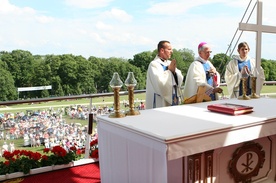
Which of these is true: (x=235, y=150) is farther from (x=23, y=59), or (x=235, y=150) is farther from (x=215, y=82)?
(x=23, y=59)

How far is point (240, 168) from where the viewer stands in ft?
6.82

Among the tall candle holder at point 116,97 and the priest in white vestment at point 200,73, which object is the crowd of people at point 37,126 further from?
Result: the tall candle holder at point 116,97

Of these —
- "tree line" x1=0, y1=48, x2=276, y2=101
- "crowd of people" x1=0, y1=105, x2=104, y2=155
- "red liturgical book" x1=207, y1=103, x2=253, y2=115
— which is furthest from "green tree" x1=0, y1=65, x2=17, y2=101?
"red liturgical book" x1=207, y1=103, x2=253, y2=115

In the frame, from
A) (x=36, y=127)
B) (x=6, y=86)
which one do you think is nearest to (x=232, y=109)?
(x=36, y=127)

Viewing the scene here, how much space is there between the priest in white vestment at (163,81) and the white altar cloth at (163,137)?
33.0 inches

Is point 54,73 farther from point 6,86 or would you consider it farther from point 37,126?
point 37,126

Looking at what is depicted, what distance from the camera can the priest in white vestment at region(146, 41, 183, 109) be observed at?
3.11 meters

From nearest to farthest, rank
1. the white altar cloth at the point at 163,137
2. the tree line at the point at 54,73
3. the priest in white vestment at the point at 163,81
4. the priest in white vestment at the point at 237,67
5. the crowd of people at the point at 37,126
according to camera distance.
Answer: the white altar cloth at the point at 163,137, the priest in white vestment at the point at 163,81, the crowd of people at the point at 37,126, the priest in white vestment at the point at 237,67, the tree line at the point at 54,73

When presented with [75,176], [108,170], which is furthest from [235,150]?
[75,176]

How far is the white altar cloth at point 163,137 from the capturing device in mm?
1581

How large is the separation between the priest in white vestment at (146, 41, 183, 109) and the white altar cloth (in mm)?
837

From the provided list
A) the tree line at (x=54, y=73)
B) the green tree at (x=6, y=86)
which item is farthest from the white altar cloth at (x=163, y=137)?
the green tree at (x=6, y=86)

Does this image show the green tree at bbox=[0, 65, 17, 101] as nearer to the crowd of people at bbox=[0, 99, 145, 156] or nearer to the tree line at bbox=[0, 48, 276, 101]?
the tree line at bbox=[0, 48, 276, 101]

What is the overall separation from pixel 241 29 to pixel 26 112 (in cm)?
295
